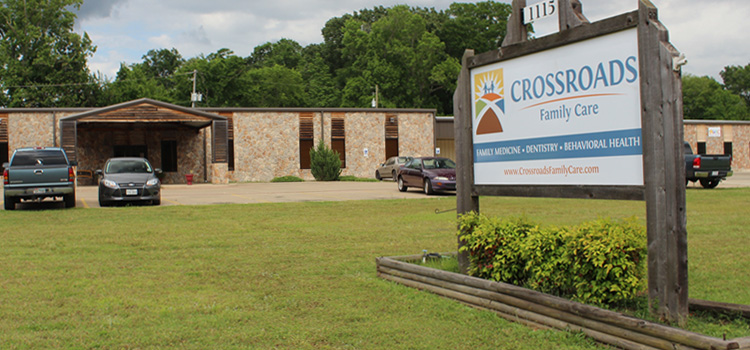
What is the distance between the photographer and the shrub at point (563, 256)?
461 cm

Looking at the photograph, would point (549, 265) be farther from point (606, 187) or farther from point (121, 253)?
point (121, 253)

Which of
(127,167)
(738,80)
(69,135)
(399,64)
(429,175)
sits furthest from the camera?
(738,80)

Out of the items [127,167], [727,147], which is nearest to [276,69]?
[727,147]

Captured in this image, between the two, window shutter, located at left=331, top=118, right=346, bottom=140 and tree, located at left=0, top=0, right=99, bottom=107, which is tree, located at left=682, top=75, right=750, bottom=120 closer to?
window shutter, located at left=331, top=118, right=346, bottom=140

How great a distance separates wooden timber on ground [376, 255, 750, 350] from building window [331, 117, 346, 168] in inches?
1460

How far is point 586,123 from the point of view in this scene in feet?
16.9

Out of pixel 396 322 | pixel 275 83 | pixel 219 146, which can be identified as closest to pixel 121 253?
pixel 396 322

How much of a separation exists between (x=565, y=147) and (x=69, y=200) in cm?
1711

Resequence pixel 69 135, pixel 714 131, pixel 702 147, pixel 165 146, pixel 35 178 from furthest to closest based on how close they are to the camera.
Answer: pixel 714 131, pixel 702 147, pixel 165 146, pixel 69 135, pixel 35 178

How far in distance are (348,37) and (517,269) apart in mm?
75116

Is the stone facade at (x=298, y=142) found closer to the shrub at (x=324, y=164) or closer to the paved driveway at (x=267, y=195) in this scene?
the shrub at (x=324, y=164)

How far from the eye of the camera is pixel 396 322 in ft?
17.4

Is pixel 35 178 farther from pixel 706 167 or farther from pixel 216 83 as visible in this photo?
pixel 216 83

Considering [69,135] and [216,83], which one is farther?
[216,83]
